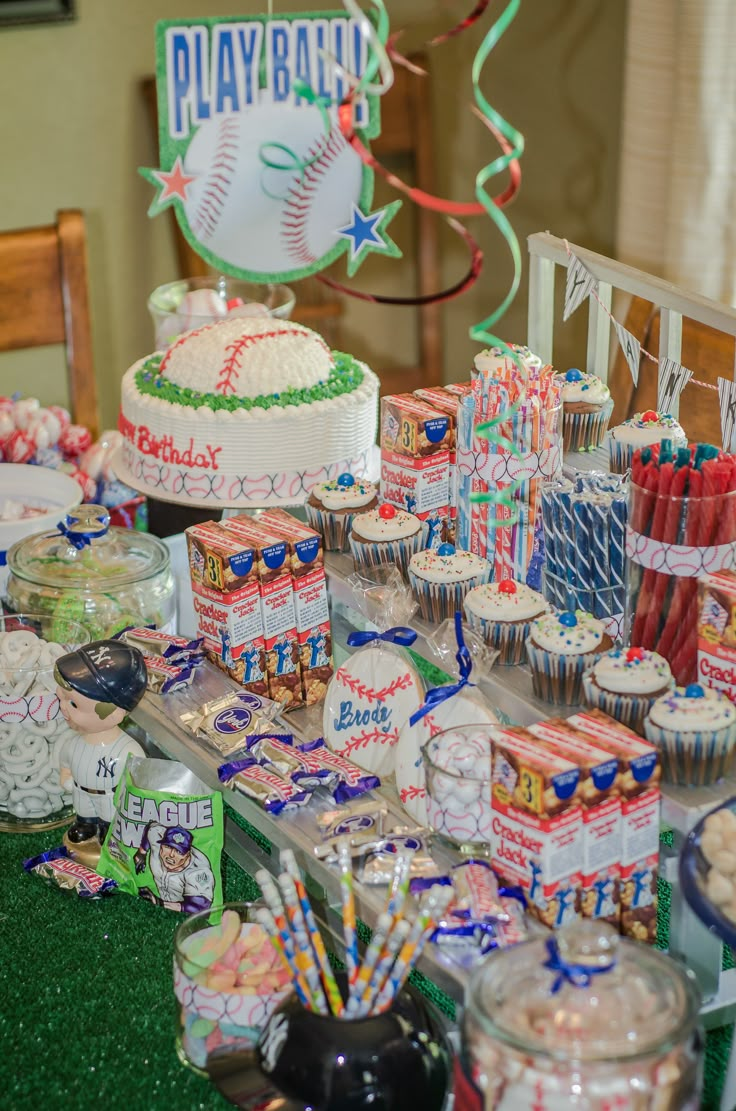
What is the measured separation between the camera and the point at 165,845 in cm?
165

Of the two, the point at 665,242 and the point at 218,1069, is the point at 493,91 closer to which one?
the point at 665,242

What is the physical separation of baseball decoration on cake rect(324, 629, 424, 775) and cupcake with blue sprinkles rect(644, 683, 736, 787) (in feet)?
1.04

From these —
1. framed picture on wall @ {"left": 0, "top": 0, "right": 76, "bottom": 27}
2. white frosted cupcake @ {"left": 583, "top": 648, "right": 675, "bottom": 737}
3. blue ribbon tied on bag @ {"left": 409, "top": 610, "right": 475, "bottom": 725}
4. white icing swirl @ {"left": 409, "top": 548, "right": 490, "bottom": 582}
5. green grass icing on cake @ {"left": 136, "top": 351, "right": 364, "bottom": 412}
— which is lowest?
blue ribbon tied on bag @ {"left": 409, "top": 610, "right": 475, "bottom": 725}

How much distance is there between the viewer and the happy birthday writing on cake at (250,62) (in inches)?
74.9

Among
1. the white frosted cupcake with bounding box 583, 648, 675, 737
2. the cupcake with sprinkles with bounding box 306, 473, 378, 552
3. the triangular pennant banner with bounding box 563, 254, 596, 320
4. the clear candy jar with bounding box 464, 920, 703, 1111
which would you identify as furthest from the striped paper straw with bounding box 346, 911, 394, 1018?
the triangular pennant banner with bounding box 563, 254, 596, 320

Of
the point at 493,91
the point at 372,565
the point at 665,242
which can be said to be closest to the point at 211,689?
the point at 372,565

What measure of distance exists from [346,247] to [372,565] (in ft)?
1.72

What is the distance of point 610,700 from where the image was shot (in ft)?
4.79

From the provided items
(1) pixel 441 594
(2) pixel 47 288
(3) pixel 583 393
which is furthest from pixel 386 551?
(2) pixel 47 288

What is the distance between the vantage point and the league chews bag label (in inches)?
64.3

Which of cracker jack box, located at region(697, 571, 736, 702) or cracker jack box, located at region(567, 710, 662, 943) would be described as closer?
cracker jack box, located at region(567, 710, 662, 943)

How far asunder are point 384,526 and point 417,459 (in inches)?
4.7

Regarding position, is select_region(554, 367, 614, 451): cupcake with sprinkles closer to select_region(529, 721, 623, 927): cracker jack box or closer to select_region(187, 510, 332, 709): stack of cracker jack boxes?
select_region(187, 510, 332, 709): stack of cracker jack boxes

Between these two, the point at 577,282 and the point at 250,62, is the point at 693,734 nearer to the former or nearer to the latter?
the point at 577,282
